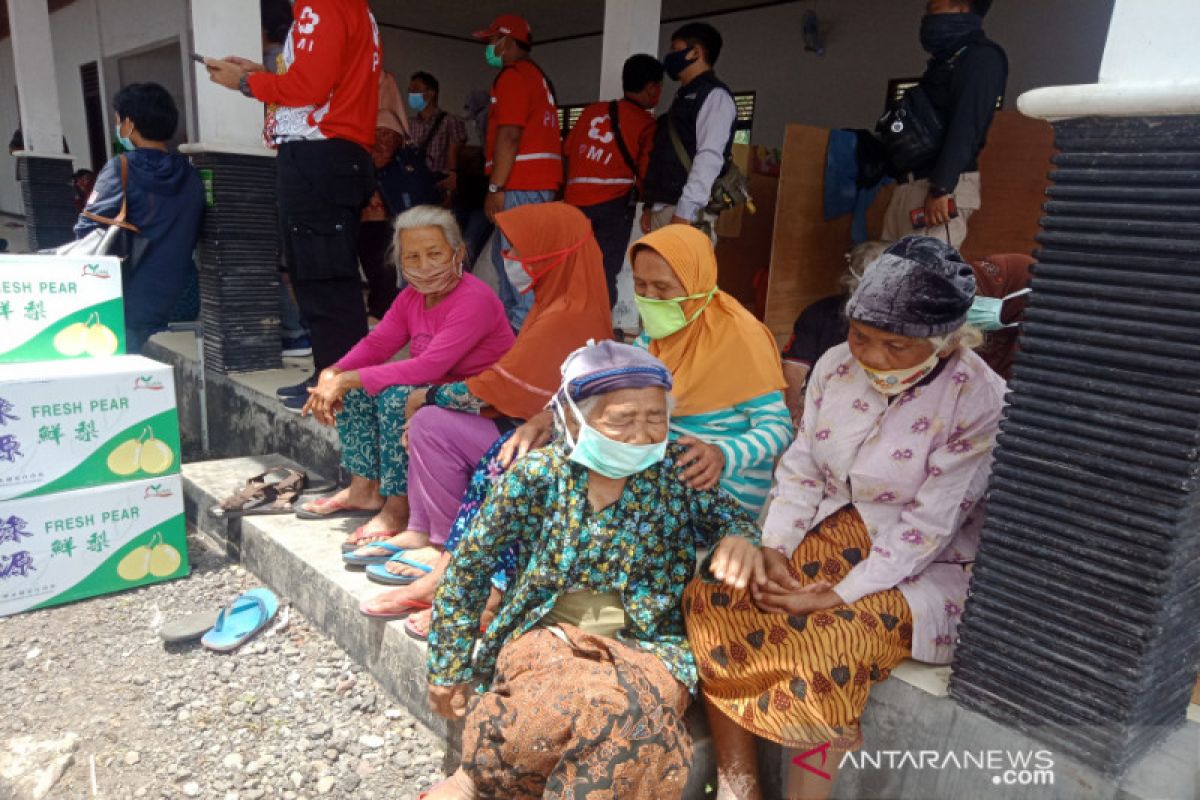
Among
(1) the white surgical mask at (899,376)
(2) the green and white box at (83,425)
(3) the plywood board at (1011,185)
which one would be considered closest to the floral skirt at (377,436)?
(2) the green and white box at (83,425)

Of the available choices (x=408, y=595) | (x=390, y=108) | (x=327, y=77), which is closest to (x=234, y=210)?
(x=390, y=108)

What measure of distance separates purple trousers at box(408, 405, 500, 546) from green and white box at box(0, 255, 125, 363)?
1.52 m

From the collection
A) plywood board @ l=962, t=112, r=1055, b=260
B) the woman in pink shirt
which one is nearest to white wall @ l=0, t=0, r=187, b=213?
the woman in pink shirt

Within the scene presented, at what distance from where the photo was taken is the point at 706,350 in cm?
243

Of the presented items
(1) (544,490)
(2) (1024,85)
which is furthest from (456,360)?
(2) (1024,85)

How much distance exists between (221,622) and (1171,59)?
3.08 metres

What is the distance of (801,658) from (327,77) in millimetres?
3092

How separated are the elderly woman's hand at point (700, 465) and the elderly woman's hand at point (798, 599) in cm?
29

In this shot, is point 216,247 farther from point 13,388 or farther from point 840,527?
point 840,527

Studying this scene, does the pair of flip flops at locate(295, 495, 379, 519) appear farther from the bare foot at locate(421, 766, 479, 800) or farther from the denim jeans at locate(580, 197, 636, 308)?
the denim jeans at locate(580, 197, 636, 308)

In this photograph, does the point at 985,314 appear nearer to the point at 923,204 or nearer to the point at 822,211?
the point at 923,204

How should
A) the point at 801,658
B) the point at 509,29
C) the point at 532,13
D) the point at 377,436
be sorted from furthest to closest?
1. the point at 532,13
2. the point at 509,29
3. the point at 377,436
4. the point at 801,658

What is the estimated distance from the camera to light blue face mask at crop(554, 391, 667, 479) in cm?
191

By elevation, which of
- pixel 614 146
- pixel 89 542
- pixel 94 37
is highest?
pixel 94 37
